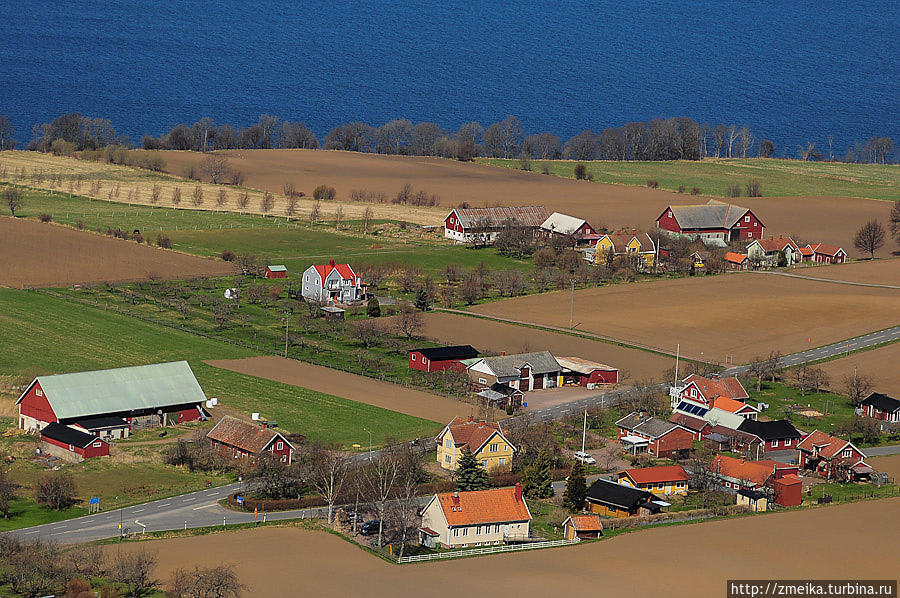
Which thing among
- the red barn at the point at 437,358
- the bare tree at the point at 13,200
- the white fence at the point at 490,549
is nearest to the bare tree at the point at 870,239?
the red barn at the point at 437,358

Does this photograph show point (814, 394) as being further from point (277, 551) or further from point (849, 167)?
point (849, 167)

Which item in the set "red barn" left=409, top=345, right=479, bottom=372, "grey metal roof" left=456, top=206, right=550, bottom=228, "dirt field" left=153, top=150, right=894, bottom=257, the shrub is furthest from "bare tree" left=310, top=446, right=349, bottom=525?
the shrub

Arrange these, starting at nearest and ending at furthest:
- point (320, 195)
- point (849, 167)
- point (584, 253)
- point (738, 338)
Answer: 1. point (738, 338)
2. point (584, 253)
3. point (320, 195)
4. point (849, 167)

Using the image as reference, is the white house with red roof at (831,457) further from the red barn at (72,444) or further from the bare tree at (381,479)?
the red barn at (72,444)

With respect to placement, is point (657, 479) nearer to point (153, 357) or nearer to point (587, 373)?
point (587, 373)

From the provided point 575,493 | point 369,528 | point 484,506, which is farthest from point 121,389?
point 575,493

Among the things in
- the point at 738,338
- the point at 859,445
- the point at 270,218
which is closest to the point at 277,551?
the point at 859,445

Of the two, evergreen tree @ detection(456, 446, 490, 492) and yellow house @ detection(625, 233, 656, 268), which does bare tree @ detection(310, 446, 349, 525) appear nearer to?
evergreen tree @ detection(456, 446, 490, 492)

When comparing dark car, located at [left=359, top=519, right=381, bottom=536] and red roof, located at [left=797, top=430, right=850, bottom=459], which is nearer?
dark car, located at [left=359, top=519, right=381, bottom=536]
